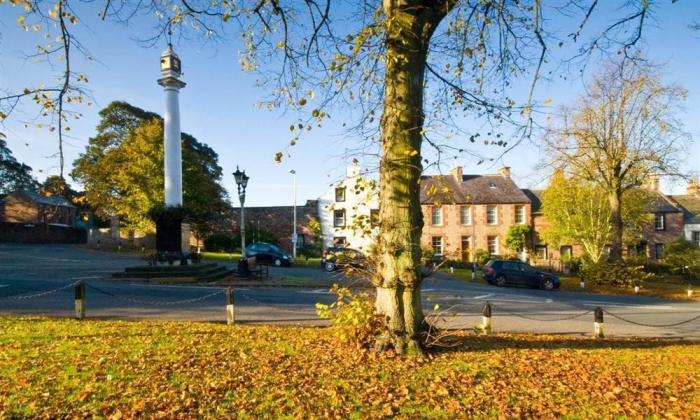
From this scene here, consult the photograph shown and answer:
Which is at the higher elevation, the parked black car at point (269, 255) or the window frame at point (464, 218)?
the window frame at point (464, 218)

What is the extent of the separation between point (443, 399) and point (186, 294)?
39.8 ft

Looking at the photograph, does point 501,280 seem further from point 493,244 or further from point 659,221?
point 659,221

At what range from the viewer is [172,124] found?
2366cm

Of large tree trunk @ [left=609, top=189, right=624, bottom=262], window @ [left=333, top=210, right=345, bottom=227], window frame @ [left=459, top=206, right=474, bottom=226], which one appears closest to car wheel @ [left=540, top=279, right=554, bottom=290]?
large tree trunk @ [left=609, top=189, right=624, bottom=262]

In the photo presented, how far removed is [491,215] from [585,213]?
9.80 m

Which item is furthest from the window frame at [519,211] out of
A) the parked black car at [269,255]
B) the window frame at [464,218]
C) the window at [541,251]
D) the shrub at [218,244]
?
the shrub at [218,244]

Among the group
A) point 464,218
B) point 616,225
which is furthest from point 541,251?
point 616,225

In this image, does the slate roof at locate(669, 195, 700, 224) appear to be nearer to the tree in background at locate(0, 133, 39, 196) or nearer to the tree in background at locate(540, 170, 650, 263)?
the tree in background at locate(540, 170, 650, 263)

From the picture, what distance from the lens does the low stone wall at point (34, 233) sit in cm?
4306

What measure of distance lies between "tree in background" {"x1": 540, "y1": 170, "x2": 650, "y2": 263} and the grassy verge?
26665 mm

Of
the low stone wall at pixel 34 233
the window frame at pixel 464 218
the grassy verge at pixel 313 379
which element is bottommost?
the grassy verge at pixel 313 379

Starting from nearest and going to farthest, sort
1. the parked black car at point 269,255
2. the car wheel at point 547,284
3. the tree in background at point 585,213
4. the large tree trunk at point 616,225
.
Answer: the car wheel at point 547,284
the large tree trunk at point 616,225
the parked black car at point 269,255
the tree in background at point 585,213

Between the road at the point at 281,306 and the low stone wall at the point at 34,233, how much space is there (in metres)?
28.7

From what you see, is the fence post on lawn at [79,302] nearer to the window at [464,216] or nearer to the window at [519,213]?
the window at [464,216]
